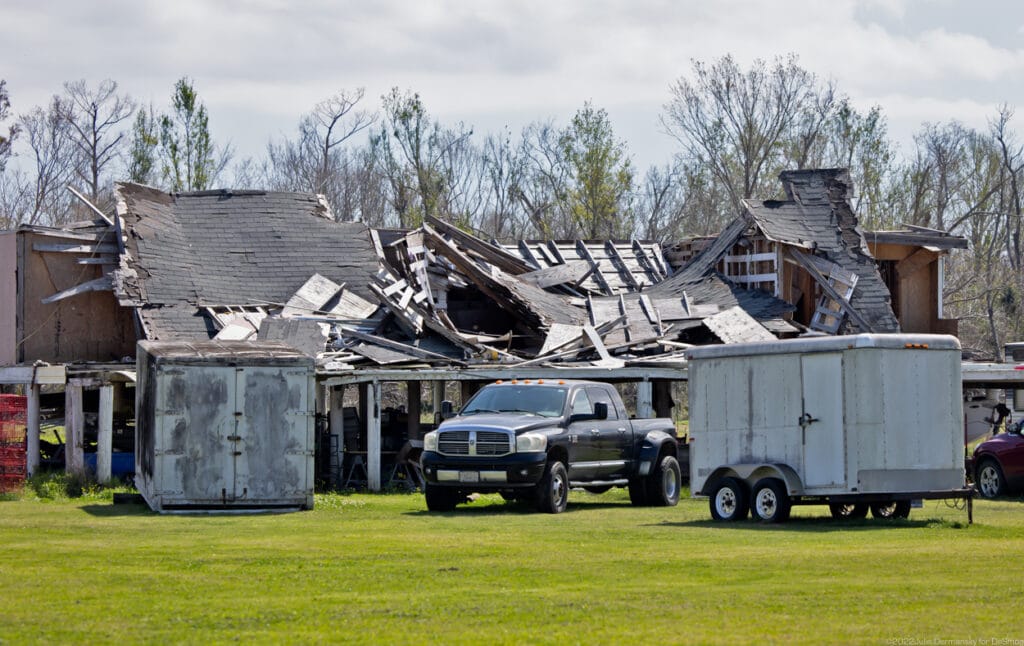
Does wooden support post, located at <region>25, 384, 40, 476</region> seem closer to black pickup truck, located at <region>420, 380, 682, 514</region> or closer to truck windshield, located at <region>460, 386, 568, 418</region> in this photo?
black pickup truck, located at <region>420, 380, 682, 514</region>

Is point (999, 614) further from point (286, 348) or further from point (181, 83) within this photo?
point (181, 83)

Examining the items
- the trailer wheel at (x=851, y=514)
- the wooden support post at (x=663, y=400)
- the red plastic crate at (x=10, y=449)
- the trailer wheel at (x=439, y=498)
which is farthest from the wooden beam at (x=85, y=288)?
the trailer wheel at (x=851, y=514)

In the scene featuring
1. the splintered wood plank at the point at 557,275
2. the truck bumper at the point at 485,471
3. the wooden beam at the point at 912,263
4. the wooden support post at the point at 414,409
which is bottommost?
the truck bumper at the point at 485,471

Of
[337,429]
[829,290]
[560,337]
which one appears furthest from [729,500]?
[829,290]

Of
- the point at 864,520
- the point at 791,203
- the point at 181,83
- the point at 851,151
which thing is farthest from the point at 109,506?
the point at 851,151

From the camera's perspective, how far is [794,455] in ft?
60.4

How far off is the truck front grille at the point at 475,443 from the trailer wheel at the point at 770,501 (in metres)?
3.67

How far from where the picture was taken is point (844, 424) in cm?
1783

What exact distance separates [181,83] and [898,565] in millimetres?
53665

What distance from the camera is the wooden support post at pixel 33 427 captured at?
30219 mm

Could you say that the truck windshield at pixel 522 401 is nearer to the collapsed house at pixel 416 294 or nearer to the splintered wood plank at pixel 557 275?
the collapsed house at pixel 416 294

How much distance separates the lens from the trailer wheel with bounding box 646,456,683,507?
22.8 meters

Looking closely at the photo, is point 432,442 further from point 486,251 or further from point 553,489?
point 486,251

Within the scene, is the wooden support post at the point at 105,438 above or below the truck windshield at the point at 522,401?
below
